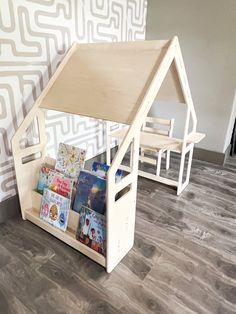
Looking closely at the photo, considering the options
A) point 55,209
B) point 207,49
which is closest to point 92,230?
point 55,209

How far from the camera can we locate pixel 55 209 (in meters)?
1.58

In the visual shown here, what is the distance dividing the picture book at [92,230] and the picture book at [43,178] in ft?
1.52

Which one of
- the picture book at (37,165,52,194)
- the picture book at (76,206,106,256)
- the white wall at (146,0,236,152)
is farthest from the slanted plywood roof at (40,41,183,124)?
the white wall at (146,0,236,152)

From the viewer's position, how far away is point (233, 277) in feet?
4.41

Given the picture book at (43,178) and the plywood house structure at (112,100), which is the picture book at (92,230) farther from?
the picture book at (43,178)

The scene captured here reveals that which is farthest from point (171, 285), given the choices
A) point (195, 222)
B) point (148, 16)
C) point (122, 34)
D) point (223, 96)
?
point (148, 16)

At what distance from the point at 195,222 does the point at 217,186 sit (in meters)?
0.71

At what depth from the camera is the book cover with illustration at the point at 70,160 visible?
1609 millimetres

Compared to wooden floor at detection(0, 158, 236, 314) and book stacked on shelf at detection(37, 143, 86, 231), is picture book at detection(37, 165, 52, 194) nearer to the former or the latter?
book stacked on shelf at detection(37, 143, 86, 231)

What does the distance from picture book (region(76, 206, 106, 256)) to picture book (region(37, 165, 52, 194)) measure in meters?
0.46

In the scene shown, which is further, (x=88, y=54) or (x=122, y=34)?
(x=122, y=34)

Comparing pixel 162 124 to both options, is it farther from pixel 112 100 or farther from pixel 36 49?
pixel 36 49

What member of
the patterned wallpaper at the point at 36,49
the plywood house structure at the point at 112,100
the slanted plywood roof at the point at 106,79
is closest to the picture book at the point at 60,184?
the plywood house structure at the point at 112,100

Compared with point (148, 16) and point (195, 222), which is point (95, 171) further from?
point (148, 16)
